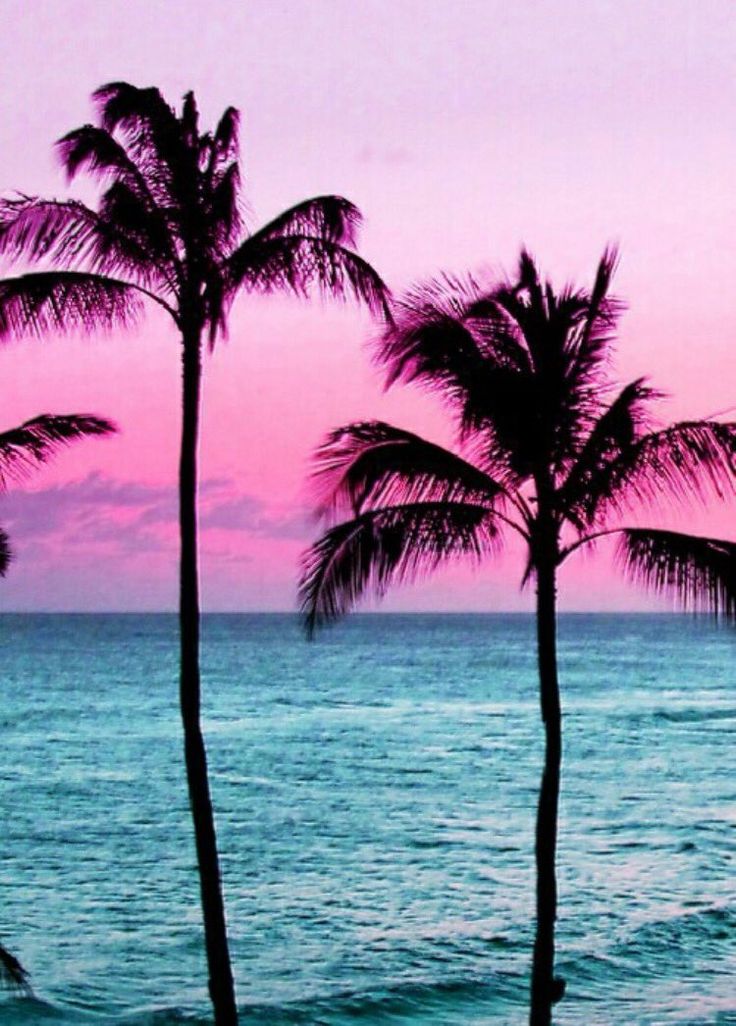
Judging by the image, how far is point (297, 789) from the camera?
5416 centimetres

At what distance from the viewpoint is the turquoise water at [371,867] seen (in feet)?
86.1

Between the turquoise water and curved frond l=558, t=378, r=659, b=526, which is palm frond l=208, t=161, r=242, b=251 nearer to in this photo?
curved frond l=558, t=378, r=659, b=526

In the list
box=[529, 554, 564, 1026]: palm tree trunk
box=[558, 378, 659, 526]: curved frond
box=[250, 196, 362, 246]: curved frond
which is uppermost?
box=[250, 196, 362, 246]: curved frond

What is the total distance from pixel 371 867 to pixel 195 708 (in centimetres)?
2451

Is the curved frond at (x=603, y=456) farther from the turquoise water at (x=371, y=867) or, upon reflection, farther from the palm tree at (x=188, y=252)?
the turquoise water at (x=371, y=867)

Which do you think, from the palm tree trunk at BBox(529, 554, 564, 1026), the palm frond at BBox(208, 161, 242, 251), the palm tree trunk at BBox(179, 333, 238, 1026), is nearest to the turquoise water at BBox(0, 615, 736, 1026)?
the palm tree trunk at BBox(529, 554, 564, 1026)

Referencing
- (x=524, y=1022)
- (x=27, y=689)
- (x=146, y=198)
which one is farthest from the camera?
(x=27, y=689)

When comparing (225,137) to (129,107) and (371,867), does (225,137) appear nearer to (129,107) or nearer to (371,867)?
(129,107)

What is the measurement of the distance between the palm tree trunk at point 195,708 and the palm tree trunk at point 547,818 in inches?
125

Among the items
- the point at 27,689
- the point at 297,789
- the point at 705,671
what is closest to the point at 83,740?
the point at 297,789

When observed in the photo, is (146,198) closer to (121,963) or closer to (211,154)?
(211,154)

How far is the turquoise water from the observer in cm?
2625

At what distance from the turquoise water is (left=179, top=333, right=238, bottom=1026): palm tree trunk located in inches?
418

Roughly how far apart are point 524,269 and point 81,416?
15.9 ft
